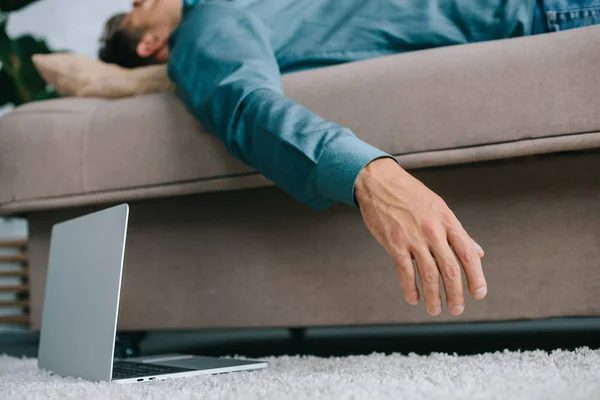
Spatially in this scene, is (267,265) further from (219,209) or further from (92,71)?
(92,71)

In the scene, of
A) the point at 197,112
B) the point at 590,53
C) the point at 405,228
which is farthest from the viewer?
the point at 197,112

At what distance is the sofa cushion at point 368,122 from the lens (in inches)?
31.8

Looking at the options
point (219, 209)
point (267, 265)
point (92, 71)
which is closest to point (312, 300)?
point (267, 265)

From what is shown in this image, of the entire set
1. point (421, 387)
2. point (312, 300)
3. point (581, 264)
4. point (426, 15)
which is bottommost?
point (312, 300)

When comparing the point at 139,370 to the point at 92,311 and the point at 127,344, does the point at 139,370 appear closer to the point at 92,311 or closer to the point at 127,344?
the point at 92,311

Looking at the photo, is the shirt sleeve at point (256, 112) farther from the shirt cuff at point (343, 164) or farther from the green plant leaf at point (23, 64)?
the green plant leaf at point (23, 64)

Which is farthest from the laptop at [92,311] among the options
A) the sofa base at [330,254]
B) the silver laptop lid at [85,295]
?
the sofa base at [330,254]

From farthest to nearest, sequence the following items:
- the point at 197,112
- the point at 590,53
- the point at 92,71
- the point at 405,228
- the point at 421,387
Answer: the point at 92,71
the point at 197,112
the point at 590,53
the point at 405,228
the point at 421,387

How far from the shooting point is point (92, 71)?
4.25 feet

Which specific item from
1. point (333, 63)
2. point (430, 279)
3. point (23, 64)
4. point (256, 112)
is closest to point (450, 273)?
point (430, 279)

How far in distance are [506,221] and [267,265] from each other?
37 centimetres

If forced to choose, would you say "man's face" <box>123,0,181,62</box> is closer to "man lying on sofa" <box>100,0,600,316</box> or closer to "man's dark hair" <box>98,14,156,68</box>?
"man's dark hair" <box>98,14,156,68</box>

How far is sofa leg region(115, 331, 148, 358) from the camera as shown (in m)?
1.13

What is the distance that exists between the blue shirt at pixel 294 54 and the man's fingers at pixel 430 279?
5.0 inches
